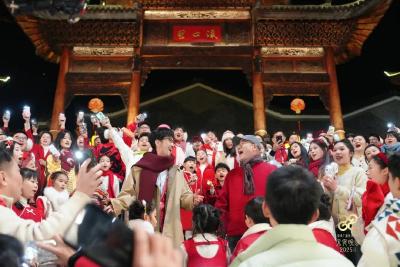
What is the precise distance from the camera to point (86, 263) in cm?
169

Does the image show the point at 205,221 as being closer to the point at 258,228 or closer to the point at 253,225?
the point at 253,225

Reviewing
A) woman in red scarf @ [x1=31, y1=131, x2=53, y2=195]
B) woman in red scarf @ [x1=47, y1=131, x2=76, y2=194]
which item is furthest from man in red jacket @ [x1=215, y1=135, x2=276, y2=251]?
woman in red scarf @ [x1=31, y1=131, x2=53, y2=195]

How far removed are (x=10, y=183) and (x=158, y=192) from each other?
2.10m

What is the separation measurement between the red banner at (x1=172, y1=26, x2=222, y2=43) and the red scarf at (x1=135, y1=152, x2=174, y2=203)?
869 centimetres

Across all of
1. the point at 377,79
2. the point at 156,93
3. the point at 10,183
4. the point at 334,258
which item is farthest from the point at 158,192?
the point at 377,79

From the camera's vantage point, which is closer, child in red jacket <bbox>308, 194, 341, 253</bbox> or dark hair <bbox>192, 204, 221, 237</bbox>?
child in red jacket <bbox>308, 194, 341, 253</bbox>

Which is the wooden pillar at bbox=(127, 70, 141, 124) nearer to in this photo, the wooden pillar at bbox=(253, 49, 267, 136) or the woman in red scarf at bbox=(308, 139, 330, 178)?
the wooden pillar at bbox=(253, 49, 267, 136)

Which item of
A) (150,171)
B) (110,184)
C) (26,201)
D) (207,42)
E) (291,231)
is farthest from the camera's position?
(207,42)

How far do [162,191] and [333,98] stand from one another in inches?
364

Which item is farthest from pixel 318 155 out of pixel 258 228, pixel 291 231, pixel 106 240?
pixel 106 240

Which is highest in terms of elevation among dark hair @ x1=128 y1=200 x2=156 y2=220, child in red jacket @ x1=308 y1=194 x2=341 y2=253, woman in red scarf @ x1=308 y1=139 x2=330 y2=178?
woman in red scarf @ x1=308 y1=139 x2=330 y2=178

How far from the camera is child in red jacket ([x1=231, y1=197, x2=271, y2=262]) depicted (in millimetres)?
3660

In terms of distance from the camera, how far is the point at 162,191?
4.84m

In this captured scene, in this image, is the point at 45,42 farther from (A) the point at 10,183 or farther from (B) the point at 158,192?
(A) the point at 10,183
